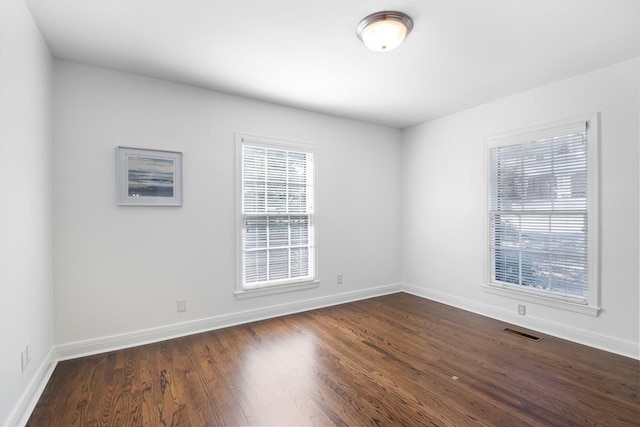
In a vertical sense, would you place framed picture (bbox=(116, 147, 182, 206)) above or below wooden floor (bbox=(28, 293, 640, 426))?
above

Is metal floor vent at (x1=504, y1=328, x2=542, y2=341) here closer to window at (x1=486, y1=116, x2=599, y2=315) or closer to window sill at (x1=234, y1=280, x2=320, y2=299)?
window at (x1=486, y1=116, x2=599, y2=315)

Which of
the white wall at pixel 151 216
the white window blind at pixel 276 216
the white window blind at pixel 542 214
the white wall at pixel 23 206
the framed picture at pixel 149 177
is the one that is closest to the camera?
the white wall at pixel 23 206

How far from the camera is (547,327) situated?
10.7ft

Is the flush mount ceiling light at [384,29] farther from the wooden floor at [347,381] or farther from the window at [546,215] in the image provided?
the wooden floor at [347,381]

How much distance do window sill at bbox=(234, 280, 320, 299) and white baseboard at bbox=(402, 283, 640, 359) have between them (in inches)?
72.6

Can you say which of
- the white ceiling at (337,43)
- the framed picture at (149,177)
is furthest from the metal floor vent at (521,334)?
the framed picture at (149,177)

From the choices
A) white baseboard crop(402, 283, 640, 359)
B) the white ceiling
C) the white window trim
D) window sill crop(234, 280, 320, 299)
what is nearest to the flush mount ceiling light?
the white ceiling

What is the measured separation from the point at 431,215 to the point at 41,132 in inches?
175

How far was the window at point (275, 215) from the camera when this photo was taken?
362cm

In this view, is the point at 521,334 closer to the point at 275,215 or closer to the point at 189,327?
the point at 275,215

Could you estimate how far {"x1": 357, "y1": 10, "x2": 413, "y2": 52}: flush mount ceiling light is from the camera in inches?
82.1

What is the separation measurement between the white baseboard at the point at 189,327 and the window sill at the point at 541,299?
5.70 feet

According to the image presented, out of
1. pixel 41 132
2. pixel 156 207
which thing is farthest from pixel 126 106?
pixel 156 207

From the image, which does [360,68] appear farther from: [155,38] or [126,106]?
[126,106]
